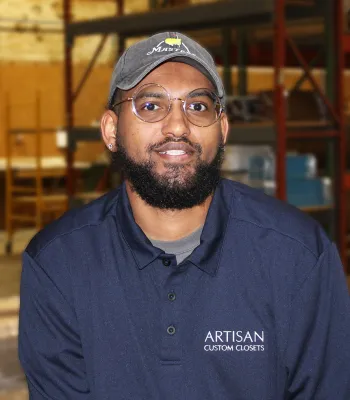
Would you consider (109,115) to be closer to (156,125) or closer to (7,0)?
(156,125)

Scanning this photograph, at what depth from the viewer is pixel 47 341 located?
1.79 m

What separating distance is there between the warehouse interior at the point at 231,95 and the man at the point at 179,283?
2.15m

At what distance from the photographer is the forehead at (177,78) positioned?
5.74 feet

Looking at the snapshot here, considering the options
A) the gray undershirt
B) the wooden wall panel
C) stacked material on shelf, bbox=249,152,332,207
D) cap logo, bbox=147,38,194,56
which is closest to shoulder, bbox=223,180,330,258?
the gray undershirt

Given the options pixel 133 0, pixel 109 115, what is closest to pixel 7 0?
pixel 133 0

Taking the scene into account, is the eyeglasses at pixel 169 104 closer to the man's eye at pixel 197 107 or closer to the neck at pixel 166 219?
the man's eye at pixel 197 107

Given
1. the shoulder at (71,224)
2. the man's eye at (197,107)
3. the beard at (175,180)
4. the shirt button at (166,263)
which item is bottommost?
the shirt button at (166,263)

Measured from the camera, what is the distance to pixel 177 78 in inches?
69.1

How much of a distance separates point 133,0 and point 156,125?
8.26 meters

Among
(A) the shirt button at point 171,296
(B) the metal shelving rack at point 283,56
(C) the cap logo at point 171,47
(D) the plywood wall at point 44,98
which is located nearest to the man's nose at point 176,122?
(C) the cap logo at point 171,47

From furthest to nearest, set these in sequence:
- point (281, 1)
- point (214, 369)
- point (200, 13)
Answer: point (200, 13), point (281, 1), point (214, 369)

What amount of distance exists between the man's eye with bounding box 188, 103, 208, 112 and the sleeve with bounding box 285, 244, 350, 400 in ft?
1.28

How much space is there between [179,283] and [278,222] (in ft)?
0.82

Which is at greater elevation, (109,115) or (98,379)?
(109,115)
